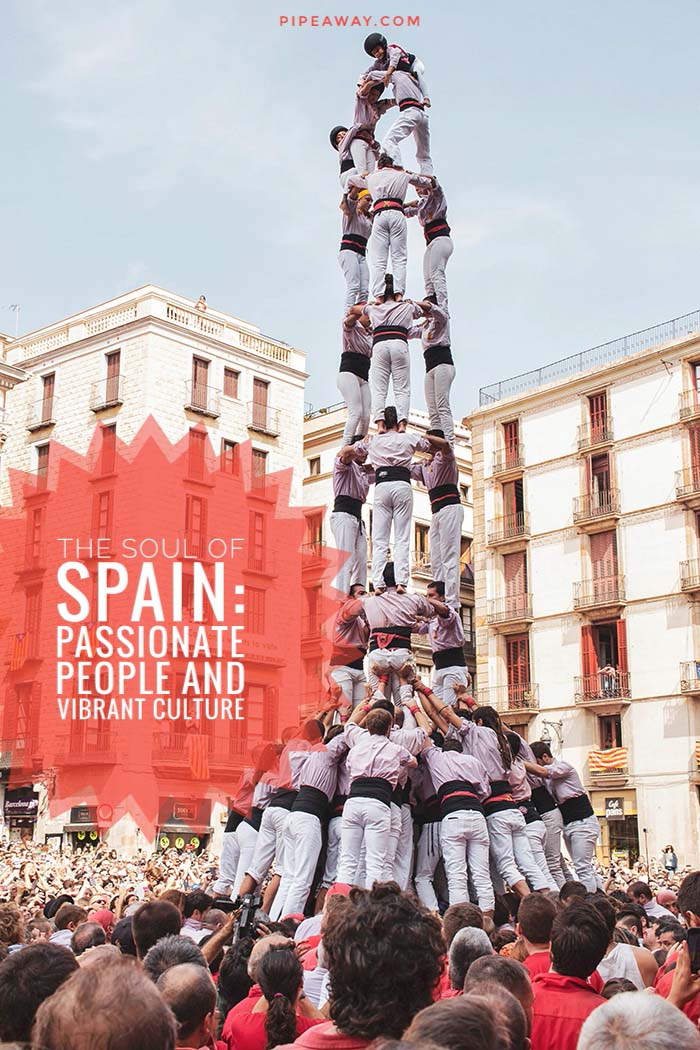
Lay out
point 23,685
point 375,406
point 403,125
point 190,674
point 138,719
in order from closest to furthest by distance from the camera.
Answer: point 375,406 → point 403,125 → point 190,674 → point 138,719 → point 23,685

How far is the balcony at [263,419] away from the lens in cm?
4291

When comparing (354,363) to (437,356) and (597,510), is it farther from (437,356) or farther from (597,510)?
(597,510)

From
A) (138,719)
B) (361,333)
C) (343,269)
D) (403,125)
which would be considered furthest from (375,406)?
(138,719)

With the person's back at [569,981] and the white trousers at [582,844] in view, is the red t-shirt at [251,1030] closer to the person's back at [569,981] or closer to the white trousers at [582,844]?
the person's back at [569,981]

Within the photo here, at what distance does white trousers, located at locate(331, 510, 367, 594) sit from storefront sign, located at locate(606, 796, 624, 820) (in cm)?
2268

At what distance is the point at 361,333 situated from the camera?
57.4ft

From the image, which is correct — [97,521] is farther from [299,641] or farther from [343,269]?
[343,269]

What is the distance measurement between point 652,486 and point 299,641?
1330cm

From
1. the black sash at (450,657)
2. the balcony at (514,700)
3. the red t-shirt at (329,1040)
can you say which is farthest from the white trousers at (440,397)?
the balcony at (514,700)

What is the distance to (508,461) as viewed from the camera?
43062 millimetres

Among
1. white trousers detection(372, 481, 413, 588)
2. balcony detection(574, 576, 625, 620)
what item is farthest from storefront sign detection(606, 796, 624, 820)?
white trousers detection(372, 481, 413, 588)

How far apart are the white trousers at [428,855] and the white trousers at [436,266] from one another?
26.2 ft
